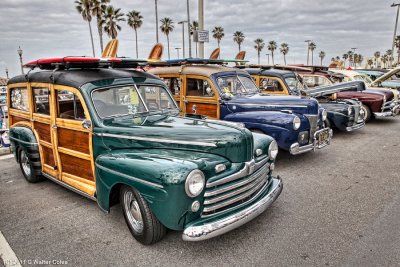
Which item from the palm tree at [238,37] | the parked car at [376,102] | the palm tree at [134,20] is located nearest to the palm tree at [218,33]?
the palm tree at [238,37]

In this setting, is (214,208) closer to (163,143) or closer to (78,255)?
(163,143)

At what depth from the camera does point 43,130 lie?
181 inches

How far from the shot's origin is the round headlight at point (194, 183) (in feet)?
9.06

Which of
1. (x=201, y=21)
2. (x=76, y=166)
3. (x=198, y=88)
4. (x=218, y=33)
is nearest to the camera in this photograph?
(x=76, y=166)

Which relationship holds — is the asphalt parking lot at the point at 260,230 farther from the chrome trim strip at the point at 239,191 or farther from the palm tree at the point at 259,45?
the palm tree at the point at 259,45

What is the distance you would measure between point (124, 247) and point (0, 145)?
240 inches

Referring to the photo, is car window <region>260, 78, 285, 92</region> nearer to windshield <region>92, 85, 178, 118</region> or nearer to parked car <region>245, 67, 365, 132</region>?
parked car <region>245, 67, 365, 132</region>

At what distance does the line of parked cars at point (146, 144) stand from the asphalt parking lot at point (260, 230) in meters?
0.29

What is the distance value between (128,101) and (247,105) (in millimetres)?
3014

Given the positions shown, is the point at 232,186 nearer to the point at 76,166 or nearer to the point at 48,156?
the point at 76,166

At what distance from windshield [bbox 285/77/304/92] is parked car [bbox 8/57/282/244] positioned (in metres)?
4.91

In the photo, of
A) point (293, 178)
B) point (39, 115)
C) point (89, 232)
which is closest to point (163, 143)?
point (89, 232)

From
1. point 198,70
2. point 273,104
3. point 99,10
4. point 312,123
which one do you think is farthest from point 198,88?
point 99,10

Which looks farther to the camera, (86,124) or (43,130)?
(43,130)
